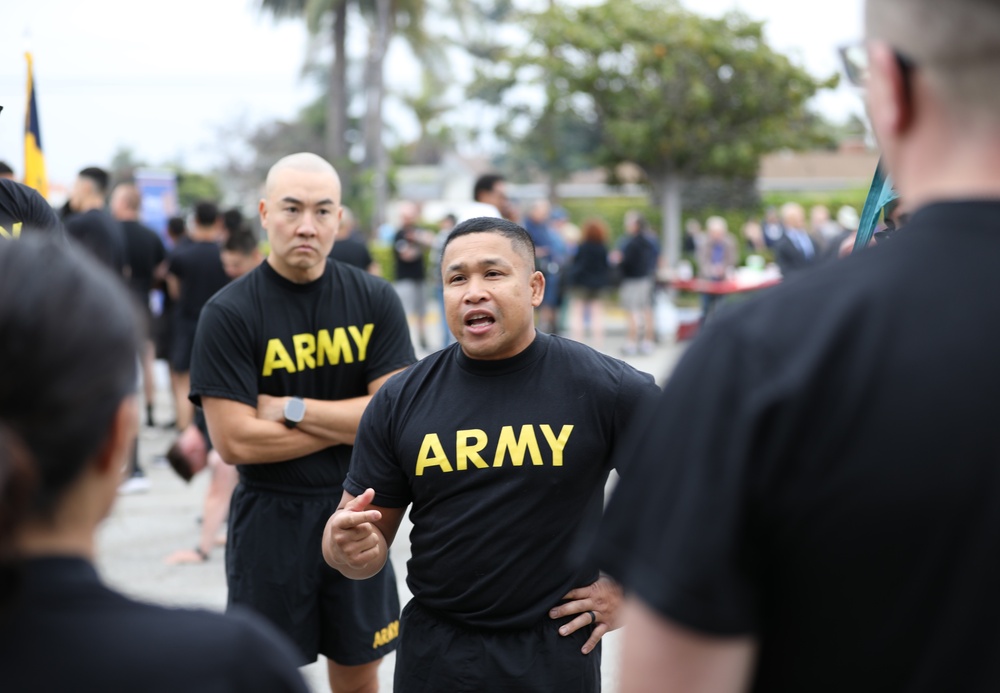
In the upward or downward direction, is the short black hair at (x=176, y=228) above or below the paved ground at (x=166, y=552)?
above

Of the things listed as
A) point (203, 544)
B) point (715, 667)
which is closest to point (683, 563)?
point (715, 667)

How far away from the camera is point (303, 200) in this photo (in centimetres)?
461

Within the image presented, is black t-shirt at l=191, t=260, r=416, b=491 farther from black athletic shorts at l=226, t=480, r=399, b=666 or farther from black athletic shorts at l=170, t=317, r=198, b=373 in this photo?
black athletic shorts at l=170, t=317, r=198, b=373

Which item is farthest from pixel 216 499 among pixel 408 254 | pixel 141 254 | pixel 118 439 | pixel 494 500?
pixel 408 254

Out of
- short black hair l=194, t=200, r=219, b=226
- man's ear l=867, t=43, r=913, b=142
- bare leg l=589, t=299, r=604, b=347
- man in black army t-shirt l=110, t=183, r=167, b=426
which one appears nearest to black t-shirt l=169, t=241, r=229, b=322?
short black hair l=194, t=200, r=219, b=226

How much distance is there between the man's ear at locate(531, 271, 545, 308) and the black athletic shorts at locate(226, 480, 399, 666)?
1.26 m

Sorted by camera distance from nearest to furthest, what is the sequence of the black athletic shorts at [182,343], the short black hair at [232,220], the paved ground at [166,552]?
the paved ground at [166,552] < the short black hair at [232,220] < the black athletic shorts at [182,343]

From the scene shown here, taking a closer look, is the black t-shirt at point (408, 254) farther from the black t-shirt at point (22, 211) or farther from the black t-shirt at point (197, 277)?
the black t-shirt at point (22, 211)

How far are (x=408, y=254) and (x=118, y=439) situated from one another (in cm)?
1572

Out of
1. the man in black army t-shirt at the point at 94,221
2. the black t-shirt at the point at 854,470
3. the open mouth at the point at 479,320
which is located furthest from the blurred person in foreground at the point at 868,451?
the man in black army t-shirt at the point at 94,221

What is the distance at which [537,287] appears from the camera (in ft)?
12.2

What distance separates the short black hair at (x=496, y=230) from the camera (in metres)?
3.57

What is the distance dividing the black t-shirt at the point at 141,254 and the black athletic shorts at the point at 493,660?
312 inches

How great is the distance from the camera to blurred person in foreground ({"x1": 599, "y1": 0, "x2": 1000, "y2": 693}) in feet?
4.42
